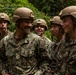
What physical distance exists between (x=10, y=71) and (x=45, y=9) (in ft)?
61.8

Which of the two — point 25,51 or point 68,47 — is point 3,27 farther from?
point 68,47

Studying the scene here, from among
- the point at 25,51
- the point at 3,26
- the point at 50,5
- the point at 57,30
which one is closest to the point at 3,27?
the point at 3,26

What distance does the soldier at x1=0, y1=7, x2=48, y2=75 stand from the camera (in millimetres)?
6766

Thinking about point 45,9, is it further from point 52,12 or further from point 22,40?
point 22,40

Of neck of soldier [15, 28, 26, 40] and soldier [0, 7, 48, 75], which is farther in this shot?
neck of soldier [15, 28, 26, 40]

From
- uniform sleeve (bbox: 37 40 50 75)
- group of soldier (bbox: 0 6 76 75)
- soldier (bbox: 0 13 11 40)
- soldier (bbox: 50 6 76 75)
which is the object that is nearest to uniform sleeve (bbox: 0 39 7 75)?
group of soldier (bbox: 0 6 76 75)

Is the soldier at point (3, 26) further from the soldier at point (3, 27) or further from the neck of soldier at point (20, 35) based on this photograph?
the neck of soldier at point (20, 35)

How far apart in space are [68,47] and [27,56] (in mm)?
840

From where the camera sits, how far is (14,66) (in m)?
6.84

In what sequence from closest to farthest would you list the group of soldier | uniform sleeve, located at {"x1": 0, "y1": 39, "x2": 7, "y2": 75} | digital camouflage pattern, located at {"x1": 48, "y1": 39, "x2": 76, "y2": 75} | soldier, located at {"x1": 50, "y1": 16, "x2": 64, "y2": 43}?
digital camouflage pattern, located at {"x1": 48, "y1": 39, "x2": 76, "y2": 75} → the group of soldier → uniform sleeve, located at {"x1": 0, "y1": 39, "x2": 7, "y2": 75} → soldier, located at {"x1": 50, "y1": 16, "x2": 64, "y2": 43}

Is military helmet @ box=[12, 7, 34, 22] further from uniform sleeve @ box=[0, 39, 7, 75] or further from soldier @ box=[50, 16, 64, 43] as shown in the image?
soldier @ box=[50, 16, 64, 43]

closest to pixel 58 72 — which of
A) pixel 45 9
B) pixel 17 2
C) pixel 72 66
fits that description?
pixel 72 66

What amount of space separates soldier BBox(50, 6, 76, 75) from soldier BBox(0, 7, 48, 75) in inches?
21.5

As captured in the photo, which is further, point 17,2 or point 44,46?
point 17,2
